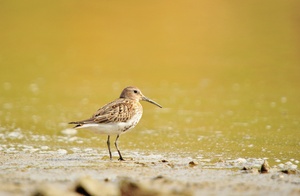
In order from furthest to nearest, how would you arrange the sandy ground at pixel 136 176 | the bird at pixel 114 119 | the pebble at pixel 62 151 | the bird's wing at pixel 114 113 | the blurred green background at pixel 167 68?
the blurred green background at pixel 167 68 < the pebble at pixel 62 151 < the bird's wing at pixel 114 113 < the bird at pixel 114 119 < the sandy ground at pixel 136 176

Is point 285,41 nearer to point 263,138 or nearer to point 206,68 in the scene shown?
point 206,68

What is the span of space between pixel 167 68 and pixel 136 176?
11567 mm

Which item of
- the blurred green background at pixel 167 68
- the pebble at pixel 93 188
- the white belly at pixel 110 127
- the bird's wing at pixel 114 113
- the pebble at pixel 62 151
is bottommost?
the pebble at pixel 93 188

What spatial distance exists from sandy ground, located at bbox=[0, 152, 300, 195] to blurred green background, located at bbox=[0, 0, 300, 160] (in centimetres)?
135

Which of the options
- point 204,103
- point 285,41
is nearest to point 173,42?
point 285,41

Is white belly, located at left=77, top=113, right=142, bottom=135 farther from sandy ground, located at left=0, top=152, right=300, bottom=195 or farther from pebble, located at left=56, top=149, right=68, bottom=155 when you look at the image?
pebble, located at left=56, top=149, right=68, bottom=155

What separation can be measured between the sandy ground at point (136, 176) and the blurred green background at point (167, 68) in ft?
4.44

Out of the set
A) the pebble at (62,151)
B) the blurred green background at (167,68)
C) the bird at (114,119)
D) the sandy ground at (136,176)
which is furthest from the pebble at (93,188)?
the blurred green background at (167,68)

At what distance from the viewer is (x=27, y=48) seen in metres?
21.6

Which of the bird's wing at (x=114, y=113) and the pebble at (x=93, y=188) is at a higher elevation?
the bird's wing at (x=114, y=113)

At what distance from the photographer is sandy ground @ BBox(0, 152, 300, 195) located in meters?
6.36

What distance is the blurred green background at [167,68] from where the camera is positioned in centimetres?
1123

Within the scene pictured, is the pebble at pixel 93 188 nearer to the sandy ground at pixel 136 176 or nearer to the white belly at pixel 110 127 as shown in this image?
the sandy ground at pixel 136 176

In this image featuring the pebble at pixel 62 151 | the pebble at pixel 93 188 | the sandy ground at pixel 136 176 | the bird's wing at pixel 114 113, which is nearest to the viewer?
the pebble at pixel 93 188
